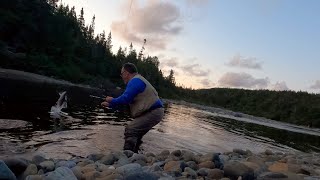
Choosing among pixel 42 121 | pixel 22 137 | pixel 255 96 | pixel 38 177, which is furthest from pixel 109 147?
pixel 255 96

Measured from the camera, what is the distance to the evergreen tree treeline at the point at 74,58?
71938mm

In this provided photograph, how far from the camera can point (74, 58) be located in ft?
315

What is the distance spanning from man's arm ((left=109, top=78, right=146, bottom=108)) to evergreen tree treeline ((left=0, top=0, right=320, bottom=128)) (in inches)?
2024

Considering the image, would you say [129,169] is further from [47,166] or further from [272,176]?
[272,176]

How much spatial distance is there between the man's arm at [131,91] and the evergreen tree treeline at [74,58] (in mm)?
51409

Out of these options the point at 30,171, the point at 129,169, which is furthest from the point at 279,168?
the point at 30,171

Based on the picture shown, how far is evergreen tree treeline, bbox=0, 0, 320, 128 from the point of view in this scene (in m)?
71.9

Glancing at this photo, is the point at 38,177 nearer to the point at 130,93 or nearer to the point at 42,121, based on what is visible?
the point at 130,93

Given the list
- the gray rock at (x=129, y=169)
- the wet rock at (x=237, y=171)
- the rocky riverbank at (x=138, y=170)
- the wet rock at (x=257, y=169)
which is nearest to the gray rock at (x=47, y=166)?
the rocky riverbank at (x=138, y=170)

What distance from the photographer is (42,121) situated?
51.9ft

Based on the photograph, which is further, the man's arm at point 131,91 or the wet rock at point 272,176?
the man's arm at point 131,91

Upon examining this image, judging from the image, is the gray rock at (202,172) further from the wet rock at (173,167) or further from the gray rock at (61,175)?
the gray rock at (61,175)

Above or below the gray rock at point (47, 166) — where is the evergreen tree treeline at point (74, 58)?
above

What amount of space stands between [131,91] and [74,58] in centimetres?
9042
